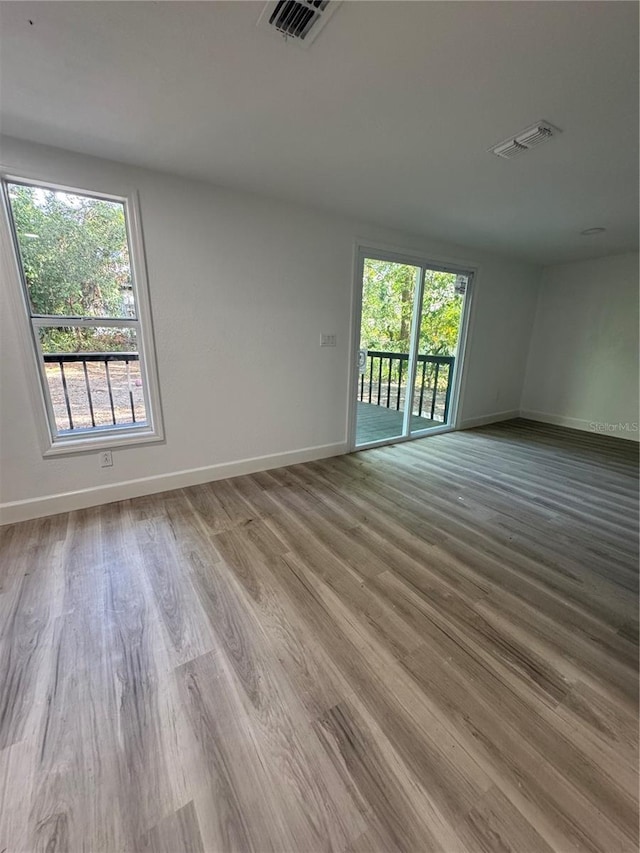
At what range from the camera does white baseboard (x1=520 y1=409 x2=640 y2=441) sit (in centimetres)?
434

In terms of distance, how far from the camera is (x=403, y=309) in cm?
376

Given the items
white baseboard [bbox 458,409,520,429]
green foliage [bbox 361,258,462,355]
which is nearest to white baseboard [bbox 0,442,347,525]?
green foliage [bbox 361,258,462,355]

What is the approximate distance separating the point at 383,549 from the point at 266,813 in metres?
1.27

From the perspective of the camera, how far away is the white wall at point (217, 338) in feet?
7.02

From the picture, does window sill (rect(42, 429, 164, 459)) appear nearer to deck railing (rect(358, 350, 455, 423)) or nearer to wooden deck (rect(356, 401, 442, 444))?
wooden deck (rect(356, 401, 442, 444))

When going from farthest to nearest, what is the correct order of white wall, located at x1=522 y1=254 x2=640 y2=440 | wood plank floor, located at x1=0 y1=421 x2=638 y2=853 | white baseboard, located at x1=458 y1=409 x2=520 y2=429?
white baseboard, located at x1=458 y1=409 x2=520 y2=429
white wall, located at x1=522 y1=254 x2=640 y2=440
wood plank floor, located at x1=0 y1=421 x2=638 y2=853

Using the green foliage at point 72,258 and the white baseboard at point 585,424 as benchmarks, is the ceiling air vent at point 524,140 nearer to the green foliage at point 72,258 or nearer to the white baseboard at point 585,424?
the green foliage at point 72,258

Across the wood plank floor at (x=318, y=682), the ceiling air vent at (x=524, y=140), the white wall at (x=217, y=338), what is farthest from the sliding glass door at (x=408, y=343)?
the wood plank floor at (x=318, y=682)

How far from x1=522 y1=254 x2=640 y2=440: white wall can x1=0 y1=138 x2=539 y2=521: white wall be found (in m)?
2.57

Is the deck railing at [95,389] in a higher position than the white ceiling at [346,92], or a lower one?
lower

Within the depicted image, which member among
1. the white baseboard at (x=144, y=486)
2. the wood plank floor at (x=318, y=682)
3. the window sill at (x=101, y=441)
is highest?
the window sill at (x=101, y=441)

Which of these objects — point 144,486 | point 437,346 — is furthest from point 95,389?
point 437,346

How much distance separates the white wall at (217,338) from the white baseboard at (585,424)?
3.23 metres

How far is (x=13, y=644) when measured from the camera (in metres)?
1.36
